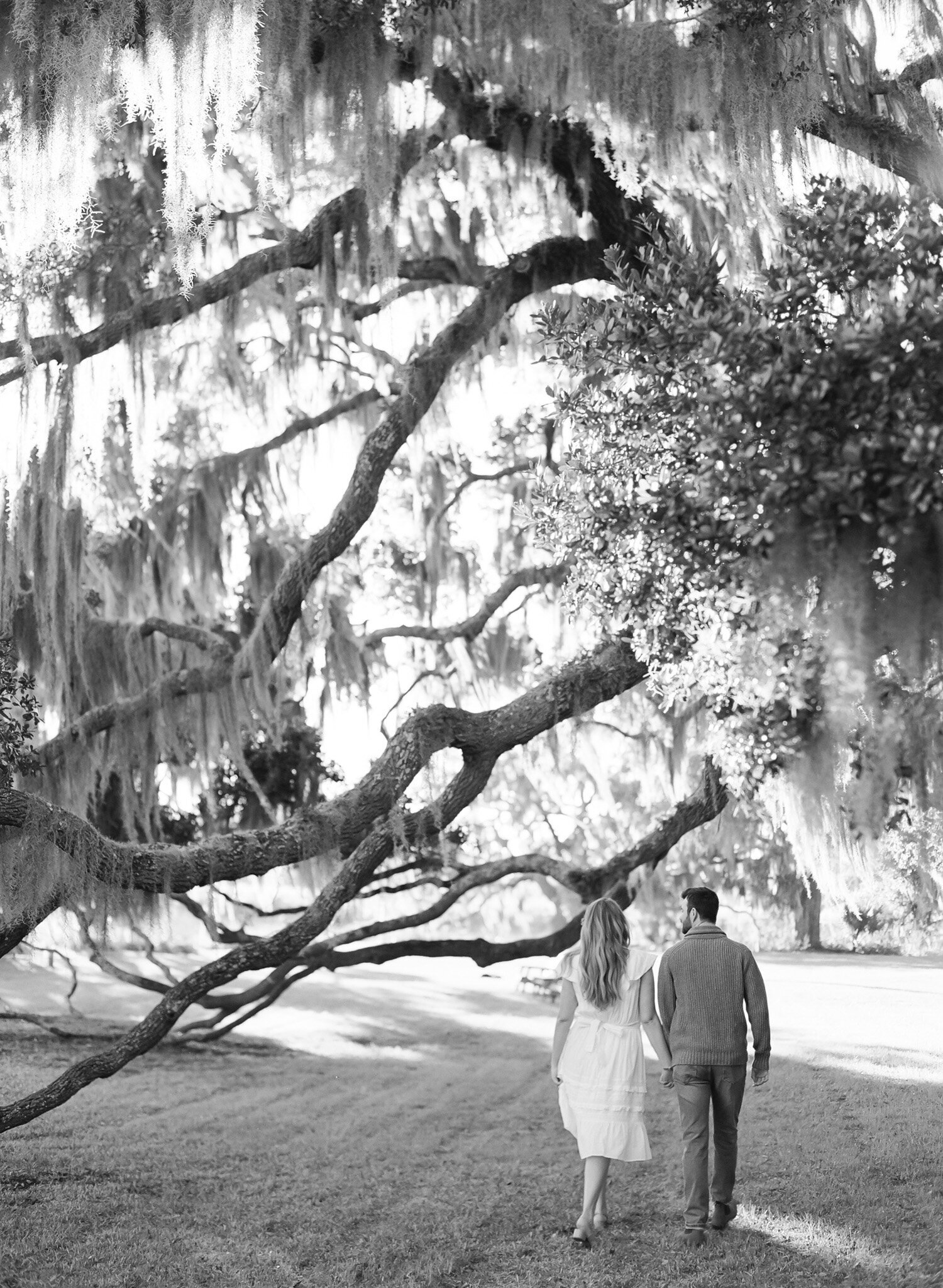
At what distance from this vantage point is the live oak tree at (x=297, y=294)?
5.74 metres

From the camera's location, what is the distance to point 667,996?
16.1 feet

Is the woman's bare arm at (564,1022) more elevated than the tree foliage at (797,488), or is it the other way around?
the tree foliage at (797,488)

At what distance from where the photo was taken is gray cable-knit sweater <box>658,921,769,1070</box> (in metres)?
4.73

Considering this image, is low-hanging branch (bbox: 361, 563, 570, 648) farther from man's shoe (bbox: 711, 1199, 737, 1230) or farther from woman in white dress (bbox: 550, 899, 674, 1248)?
man's shoe (bbox: 711, 1199, 737, 1230)

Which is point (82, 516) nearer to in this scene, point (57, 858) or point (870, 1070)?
point (57, 858)

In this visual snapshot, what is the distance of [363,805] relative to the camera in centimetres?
606

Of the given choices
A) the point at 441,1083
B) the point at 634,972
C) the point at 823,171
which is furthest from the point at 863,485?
the point at 441,1083

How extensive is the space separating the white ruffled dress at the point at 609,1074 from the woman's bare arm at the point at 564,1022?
2 cm

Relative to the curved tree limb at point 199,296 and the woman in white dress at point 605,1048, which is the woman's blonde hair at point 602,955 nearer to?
the woman in white dress at point 605,1048

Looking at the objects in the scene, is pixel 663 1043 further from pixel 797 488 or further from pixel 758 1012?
pixel 797 488

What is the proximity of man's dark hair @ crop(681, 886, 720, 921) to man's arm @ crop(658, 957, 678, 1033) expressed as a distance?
24 centimetres

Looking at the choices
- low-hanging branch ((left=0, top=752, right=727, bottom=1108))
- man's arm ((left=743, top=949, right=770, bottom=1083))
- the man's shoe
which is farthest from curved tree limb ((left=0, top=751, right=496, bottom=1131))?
the man's shoe

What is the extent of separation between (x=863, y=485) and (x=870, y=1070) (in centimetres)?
808

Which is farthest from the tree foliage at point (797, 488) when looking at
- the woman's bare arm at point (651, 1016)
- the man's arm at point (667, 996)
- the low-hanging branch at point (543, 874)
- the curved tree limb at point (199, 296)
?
the curved tree limb at point (199, 296)
